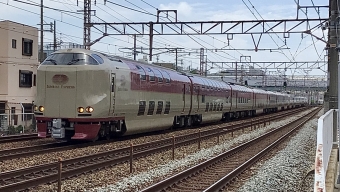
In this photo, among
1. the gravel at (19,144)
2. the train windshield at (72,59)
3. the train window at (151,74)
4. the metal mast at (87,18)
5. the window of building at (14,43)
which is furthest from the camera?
the window of building at (14,43)

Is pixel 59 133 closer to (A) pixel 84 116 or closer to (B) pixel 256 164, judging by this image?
(A) pixel 84 116

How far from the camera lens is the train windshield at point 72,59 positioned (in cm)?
1608

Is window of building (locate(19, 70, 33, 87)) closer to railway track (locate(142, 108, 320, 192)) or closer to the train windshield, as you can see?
the train windshield

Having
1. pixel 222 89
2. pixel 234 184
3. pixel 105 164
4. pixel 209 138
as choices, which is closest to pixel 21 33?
pixel 222 89

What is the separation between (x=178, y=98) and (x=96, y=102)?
26.8ft

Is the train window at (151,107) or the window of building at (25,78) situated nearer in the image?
the train window at (151,107)

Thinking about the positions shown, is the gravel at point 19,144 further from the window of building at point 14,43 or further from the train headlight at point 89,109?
the window of building at point 14,43

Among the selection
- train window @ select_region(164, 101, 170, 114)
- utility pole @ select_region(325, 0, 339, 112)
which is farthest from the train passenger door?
utility pole @ select_region(325, 0, 339, 112)

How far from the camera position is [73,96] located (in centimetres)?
1583

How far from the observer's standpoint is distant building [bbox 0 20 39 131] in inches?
1368

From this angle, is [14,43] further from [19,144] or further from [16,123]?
[19,144]

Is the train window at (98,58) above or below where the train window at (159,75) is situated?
above

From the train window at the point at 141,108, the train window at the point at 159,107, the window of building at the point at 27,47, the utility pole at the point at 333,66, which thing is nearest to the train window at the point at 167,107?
the train window at the point at 159,107

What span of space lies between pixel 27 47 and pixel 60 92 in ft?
74.7
